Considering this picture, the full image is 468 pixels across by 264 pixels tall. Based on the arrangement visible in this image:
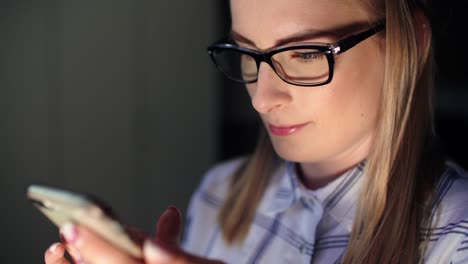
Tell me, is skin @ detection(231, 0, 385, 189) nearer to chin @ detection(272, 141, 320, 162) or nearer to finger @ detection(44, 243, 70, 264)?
chin @ detection(272, 141, 320, 162)

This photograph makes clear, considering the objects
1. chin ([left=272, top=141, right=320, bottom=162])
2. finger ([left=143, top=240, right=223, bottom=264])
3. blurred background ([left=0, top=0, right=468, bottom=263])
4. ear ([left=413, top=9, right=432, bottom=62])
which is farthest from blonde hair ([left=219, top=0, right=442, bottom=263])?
finger ([left=143, top=240, right=223, bottom=264])

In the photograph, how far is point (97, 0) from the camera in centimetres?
165

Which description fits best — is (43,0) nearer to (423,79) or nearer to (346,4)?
(346,4)

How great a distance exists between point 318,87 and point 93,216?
486 mm

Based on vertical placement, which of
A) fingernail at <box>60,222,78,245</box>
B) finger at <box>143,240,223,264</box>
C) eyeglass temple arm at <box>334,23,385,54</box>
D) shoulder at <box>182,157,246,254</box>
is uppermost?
eyeglass temple arm at <box>334,23,385,54</box>

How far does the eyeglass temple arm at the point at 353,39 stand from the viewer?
959 mm

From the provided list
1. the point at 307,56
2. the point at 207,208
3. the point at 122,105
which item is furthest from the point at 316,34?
the point at 122,105

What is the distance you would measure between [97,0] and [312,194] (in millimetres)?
913

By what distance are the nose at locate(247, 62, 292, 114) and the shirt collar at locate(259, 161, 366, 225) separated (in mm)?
232

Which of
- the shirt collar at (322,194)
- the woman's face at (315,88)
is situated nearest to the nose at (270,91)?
the woman's face at (315,88)

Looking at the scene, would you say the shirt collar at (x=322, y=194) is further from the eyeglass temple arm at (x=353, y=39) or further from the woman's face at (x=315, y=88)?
the eyeglass temple arm at (x=353, y=39)

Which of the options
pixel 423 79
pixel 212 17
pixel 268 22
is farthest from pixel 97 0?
pixel 423 79

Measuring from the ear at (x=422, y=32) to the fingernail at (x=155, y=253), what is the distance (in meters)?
0.64

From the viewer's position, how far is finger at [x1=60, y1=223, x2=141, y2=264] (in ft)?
2.26
